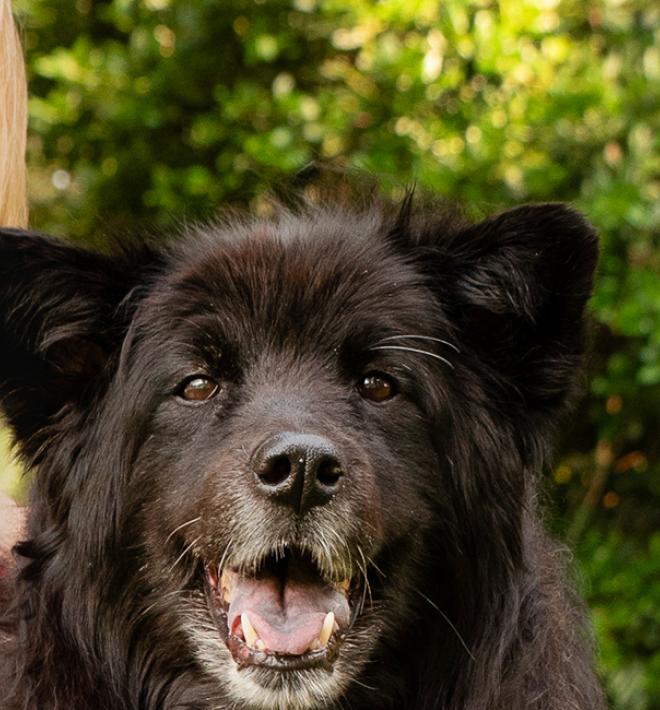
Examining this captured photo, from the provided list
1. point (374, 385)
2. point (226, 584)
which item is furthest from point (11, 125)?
point (226, 584)

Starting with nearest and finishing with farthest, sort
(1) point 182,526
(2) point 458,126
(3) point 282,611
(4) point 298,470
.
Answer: (4) point 298,470 → (3) point 282,611 → (1) point 182,526 → (2) point 458,126

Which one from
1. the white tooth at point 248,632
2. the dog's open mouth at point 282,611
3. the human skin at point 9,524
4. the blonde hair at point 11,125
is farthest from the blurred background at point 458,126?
the white tooth at point 248,632

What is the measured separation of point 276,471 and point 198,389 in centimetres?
45

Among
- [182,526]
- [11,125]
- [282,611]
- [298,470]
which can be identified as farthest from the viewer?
[11,125]

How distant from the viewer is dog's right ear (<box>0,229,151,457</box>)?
3305mm

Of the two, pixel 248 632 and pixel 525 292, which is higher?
pixel 525 292

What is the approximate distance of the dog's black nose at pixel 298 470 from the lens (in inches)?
118

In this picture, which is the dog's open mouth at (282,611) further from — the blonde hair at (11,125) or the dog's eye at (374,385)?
the blonde hair at (11,125)

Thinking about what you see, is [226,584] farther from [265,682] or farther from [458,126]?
[458,126]

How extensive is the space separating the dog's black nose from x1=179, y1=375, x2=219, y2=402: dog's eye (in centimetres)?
36

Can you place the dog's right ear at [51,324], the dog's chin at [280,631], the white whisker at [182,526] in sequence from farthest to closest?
1. the dog's right ear at [51,324]
2. the white whisker at [182,526]
3. the dog's chin at [280,631]

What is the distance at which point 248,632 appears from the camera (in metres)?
3.10

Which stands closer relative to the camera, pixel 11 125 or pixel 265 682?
pixel 265 682

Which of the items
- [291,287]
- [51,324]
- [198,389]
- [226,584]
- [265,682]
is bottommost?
[265,682]
